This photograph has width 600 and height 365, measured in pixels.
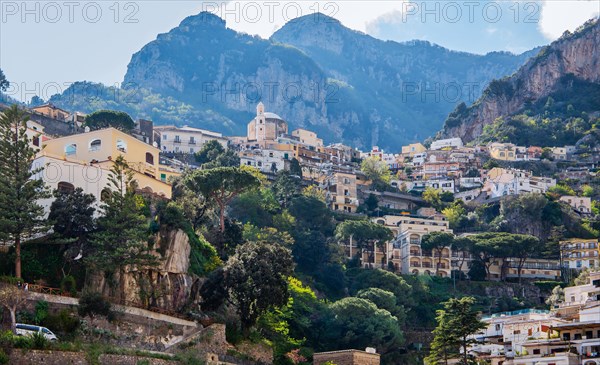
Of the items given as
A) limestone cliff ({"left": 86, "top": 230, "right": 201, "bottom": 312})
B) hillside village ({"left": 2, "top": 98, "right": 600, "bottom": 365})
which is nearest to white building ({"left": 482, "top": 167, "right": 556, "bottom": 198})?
hillside village ({"left": 2, "top": 98, "right": 600, "bottom": 365})

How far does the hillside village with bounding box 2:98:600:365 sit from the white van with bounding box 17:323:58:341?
816 cm

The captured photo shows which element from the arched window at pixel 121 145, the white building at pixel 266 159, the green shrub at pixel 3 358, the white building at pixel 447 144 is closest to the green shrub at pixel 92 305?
the green shrub at pixel 3 358

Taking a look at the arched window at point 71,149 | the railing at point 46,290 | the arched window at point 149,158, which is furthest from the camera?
the arched window at point 149,158

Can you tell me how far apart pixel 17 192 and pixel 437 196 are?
247 feet

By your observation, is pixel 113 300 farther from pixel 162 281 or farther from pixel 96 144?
pixel 96 144

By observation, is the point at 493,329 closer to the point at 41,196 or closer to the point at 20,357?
the point at 41,196

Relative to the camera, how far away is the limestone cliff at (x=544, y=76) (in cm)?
15050

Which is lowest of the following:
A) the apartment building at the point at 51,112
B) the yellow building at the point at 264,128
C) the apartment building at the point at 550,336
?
the apartment building at the point at 550,336

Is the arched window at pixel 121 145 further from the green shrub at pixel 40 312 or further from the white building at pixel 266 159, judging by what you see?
the white building at pixel 266 159

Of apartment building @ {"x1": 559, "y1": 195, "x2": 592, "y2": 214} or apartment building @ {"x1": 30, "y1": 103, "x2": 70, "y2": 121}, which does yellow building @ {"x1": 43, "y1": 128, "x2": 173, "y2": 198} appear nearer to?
apartment building @ {"x1": 30, "y1": 103, "x2": 70, "y2": 121}

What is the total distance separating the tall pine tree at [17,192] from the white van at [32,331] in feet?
18.2

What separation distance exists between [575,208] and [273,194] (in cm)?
3560

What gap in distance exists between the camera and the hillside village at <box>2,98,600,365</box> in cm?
5316

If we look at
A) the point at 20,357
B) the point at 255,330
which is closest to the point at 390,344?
the point at 255,330
